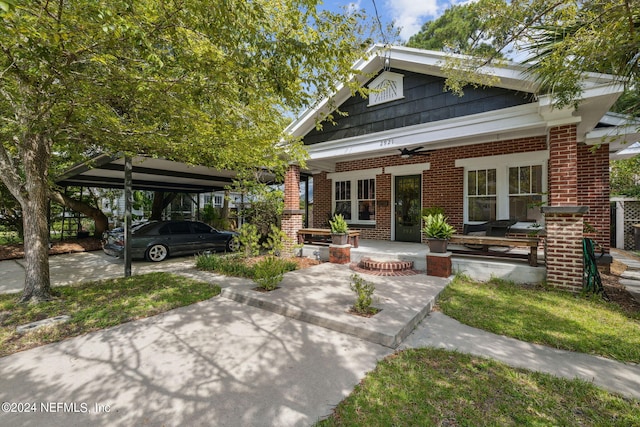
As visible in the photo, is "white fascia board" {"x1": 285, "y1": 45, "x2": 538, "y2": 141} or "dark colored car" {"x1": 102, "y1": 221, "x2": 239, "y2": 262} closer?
"white fascia board" {"x1": 285, "y1": 45, "x2": 538, "y2": 141}

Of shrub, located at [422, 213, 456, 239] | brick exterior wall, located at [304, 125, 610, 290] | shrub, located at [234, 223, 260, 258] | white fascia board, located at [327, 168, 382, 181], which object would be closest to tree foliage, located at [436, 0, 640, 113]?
brick exterior wall, located at [304, 125, 610, 290]

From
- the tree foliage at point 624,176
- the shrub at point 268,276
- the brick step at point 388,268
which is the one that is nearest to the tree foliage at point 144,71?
the shrub at point 268,276

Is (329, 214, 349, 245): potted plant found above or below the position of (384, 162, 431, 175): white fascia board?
below

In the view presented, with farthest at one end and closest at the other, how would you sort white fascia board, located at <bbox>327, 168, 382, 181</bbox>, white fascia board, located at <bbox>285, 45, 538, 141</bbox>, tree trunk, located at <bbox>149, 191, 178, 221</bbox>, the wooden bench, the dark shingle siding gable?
tree trunk, located at <bbox>149, 191, 178, 221</bbox> < white fascia board, located at <bbox>327, 168, 382, 181</bbox> < the wooden bench < the dark shingle siding gable < white fascia board, located at <bbox>285, 45, 538, 141</bbox>

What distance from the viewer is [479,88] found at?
562cm

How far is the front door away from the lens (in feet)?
29.3

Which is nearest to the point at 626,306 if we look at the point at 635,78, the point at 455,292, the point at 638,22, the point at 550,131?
the point at 455,292

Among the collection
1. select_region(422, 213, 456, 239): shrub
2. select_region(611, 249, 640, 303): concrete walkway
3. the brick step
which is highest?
select_region(422, 213, 456, 239): shrub

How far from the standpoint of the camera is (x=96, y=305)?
14.9 feet

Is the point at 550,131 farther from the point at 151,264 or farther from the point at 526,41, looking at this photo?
the point at 151,264

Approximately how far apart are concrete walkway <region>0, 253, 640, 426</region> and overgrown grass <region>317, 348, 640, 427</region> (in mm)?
184

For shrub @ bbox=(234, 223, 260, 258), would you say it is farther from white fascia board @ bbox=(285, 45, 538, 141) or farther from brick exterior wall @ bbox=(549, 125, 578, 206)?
brick exterior wall @ bbox=(549, 125, 578, 206)

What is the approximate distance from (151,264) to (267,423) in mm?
7828

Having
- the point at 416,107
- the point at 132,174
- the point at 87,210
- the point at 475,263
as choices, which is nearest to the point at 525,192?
the point at 475,263
